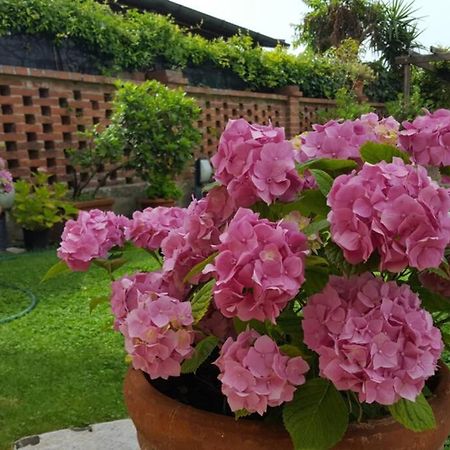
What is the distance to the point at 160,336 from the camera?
36.4 inches

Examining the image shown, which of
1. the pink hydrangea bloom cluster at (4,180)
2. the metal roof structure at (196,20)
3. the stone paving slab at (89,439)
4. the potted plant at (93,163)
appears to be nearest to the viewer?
the stone paving slab at (89,439)

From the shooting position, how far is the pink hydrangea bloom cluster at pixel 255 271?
0.76 meters

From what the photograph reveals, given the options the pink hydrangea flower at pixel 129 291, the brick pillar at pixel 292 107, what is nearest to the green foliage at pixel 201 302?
the pink hydrangea flower at pixel 129 291

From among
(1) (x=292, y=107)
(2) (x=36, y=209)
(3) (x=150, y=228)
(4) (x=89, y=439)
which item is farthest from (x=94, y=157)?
(3) (x=150, y=228)

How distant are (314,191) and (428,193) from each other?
0.23 m

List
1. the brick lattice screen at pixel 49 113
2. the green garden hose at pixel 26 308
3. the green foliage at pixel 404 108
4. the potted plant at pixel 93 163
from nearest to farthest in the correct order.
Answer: the green garden hose at pixel 26 308, the brick lattice screen at pixel 49 113, the potted plant at pixel 93 163, the green foliage at pixel 404 108

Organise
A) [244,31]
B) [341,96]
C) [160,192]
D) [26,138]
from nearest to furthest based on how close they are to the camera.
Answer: [26,138], [160,192], [341,96], [244,31]

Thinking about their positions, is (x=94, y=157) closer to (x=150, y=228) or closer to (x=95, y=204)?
(x=95, y=204)

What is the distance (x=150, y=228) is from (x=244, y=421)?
18.4 inches

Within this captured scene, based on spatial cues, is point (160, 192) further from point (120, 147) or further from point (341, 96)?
point (341, 96)

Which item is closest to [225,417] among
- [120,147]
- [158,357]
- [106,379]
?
Result: [158,357]

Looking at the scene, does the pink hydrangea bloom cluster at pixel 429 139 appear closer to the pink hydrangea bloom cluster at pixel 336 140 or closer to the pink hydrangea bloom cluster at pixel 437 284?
the pink hydrangea bloom cluster at pixel 336 140

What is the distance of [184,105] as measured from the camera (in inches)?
229

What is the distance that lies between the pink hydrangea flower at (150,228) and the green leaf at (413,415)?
60 centimetres
